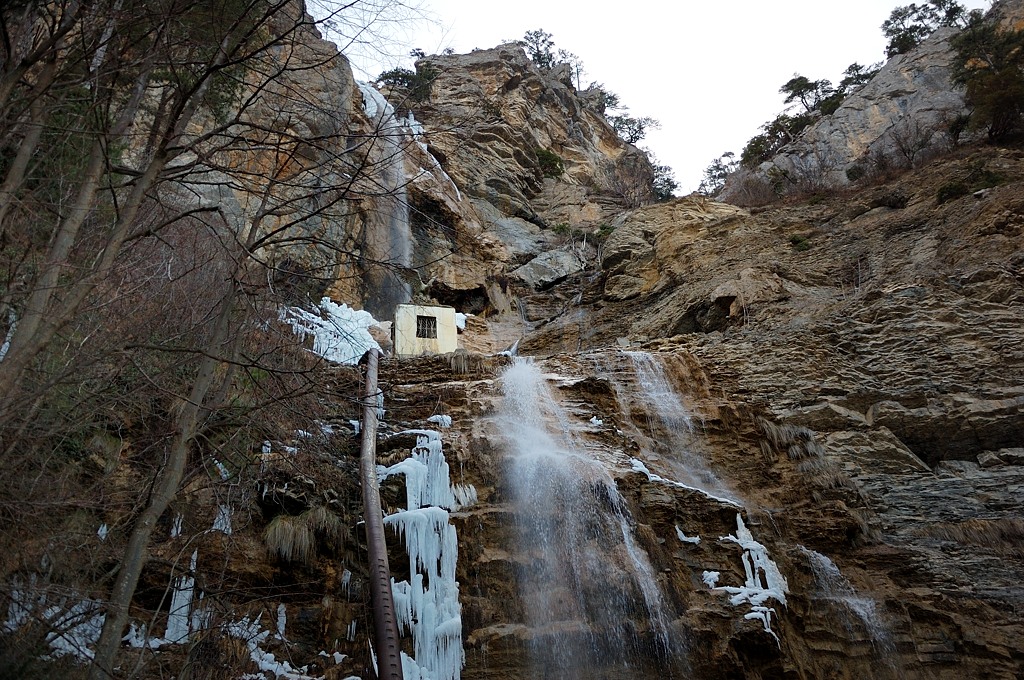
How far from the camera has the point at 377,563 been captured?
6492 mm

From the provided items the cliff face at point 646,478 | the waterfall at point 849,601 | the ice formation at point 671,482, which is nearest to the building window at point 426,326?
the cliff face at point 646,478

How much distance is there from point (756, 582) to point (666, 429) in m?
2.97

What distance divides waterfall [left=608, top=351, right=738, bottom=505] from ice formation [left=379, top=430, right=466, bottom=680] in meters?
3.00

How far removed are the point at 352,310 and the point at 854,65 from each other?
28.9 meters

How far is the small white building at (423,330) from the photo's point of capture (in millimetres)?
16031

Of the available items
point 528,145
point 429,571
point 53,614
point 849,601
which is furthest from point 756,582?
point 528,145

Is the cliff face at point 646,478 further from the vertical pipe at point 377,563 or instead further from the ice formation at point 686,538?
the vertical pipe at point 377,563

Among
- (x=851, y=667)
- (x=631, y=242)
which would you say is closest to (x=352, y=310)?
(x=631, y=242)

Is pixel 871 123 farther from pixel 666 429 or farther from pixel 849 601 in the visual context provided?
pixel 849 601

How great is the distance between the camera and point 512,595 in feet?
22.3

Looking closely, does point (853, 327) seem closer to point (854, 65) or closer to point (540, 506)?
point (540, 506)

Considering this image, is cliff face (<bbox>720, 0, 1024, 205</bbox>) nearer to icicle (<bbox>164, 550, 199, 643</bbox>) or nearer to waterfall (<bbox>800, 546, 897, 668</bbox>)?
waterfall (<bbox>800, 546, 897, 668</bbox>)

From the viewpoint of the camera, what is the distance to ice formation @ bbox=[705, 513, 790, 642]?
261 inches

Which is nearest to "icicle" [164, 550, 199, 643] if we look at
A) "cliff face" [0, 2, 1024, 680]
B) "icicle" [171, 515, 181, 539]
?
"cliff face" [0, 2, 1024, 680]
